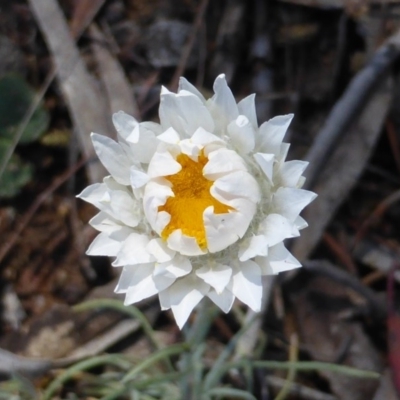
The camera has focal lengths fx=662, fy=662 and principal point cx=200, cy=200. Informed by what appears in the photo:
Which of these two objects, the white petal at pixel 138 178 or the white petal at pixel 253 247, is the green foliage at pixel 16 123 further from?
the white petal at pixel 253 247

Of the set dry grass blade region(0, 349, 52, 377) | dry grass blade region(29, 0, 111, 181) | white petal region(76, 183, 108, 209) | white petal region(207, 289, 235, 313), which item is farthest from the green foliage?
white petal region(207, 289, 235, 313)

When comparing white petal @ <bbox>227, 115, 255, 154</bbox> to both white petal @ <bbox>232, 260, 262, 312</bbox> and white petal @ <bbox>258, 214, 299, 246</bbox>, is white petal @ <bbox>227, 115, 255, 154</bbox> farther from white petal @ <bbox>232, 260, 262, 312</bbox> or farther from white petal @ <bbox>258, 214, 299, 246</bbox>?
white petal @ <bbox>232, 260, 262, 312</bbox>

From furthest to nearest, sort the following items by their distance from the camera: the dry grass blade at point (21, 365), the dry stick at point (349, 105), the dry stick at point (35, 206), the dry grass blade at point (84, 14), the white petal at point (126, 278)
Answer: the dry grass blade at point (84, 14), the dry stick at point (35, 206), the dry stick at point (349, 105), the dry grass blade at point (21, 365), the white petal at point (126, 278)

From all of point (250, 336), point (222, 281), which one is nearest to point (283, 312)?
point (250, 336)

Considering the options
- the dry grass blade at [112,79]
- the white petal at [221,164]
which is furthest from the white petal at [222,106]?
the dry grass blade at [112,79]

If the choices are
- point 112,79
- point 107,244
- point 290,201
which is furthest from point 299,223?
point 112,79

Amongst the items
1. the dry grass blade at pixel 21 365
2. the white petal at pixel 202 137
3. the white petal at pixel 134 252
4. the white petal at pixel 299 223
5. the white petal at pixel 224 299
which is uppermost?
the white petal at pixel 202 137

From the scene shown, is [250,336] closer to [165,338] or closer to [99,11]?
[165,338]

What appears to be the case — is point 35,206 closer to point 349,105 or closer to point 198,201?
point 198,201
